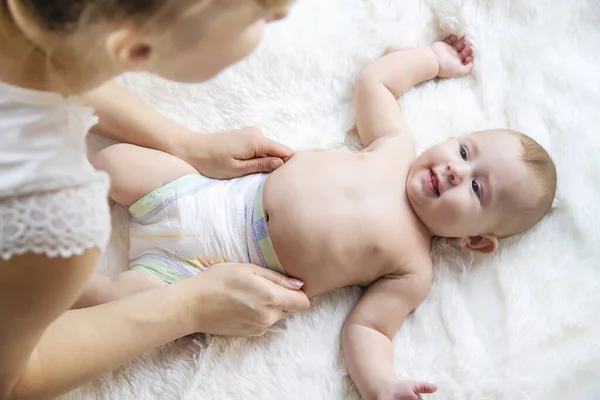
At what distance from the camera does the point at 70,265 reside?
57 cm

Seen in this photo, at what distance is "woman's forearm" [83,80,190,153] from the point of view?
99 cm

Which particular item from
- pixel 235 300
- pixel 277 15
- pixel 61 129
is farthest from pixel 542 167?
pixel 61 129

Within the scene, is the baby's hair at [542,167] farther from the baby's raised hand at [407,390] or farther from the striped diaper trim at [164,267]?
the striped diaper trim at [164,267]

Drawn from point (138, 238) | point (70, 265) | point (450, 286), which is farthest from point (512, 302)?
point (70, 265)

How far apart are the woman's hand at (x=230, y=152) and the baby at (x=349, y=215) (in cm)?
2

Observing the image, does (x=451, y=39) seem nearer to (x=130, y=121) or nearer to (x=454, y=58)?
(x=454, y=58)

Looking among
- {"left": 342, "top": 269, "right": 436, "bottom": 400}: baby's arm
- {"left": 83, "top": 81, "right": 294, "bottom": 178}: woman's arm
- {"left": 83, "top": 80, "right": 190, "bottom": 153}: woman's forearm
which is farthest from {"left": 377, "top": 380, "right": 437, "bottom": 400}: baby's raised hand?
{"left": 83, "top": 80, "right": 190, "bottom": 153}: woman's forearm

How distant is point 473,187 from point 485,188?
0.02 m

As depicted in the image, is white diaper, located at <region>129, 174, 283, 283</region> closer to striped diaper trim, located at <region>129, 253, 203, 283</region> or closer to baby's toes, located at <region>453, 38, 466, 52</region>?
striped diaper trim, located at <region>129, 253, 203, 283</region>

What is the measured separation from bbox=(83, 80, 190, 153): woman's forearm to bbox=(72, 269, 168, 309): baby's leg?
0.75 feet

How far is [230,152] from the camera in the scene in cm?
103

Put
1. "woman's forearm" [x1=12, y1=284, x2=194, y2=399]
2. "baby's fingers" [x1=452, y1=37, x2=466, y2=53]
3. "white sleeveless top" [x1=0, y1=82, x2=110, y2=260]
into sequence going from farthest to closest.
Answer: "baby's fingers" [x1=452, y1=37, x2=466, y2=53]
"woman's forearm" [x1=12, y1=284, x2=194, y2=399]
"white sleeveless top" [x1=0, y1=82, x2=110, y2=260]

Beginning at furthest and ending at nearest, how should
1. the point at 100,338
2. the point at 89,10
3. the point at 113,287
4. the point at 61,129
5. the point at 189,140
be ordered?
the point at 189,140, the point at 113,287, the point at 100,338, the point at 61,129, the point at 89,10

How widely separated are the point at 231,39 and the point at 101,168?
571 mm
